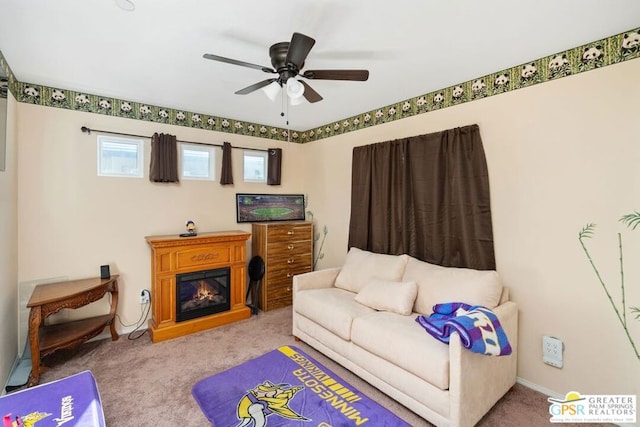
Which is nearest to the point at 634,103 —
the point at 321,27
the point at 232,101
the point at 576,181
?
the point at 576,181

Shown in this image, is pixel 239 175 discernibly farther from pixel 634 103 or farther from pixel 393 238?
pixel 634 103

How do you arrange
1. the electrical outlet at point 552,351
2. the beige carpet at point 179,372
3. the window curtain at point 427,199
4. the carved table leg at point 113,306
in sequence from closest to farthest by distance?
the beige carpet at point 179,372 → the electrical outlet at point 552,351 → the window curtain at point 427,199 → the carved table leg at point 113,306

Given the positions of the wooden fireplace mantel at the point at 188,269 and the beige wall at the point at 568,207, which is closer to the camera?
the beige wall at the point at 568,207

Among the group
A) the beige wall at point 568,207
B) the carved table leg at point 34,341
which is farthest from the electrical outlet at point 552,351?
the carved table leg at point 34,341

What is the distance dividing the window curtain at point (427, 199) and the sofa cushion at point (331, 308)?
2.73 feet

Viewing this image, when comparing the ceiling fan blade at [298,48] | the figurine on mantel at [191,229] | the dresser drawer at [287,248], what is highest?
the ceiling fan blade at [298,48]

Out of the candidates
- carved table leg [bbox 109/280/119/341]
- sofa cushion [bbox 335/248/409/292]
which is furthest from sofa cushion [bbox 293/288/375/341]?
carved table leg [bbox 109/280/119/341]

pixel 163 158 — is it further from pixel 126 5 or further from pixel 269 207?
pixel 126 5

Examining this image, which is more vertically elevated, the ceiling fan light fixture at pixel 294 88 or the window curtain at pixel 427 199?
the ceiling fan light fixture at pixel 294 88

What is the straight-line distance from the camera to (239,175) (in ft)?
13.7

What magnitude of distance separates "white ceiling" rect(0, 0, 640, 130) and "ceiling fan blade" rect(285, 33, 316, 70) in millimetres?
216

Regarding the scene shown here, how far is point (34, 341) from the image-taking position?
93.1 inches

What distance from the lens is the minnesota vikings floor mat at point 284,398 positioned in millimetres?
1974

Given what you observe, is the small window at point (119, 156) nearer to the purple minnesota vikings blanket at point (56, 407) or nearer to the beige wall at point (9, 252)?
the beige wall at point (9, 252)
